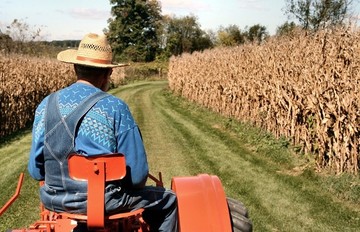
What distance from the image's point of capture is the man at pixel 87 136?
293 centimetres

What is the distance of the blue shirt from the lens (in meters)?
2.92

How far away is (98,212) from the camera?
284 cm

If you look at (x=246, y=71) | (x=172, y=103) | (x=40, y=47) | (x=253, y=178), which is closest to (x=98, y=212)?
(x=253, y=178)

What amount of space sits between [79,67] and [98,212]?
1006 millimetres

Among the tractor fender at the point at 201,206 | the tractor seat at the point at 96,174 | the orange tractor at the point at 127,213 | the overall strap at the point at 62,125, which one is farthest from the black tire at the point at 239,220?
the overall strap at the point at 62,125

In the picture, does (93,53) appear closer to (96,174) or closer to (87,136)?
(87,136)

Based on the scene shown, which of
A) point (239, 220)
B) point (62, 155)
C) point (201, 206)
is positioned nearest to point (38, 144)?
point (62, 155)

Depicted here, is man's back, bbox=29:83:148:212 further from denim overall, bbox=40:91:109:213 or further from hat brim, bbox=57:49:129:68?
hat brim, bbox=57:49:129:68

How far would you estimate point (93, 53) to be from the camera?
125 inches

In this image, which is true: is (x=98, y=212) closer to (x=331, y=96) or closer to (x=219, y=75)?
(x=331, y=96)

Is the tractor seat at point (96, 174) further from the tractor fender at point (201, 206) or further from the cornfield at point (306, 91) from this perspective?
the cornfield at point (306, 91)

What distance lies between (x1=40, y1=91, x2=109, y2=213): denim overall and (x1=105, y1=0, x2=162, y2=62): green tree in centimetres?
5985

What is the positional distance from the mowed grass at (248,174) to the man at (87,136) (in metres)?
3.11

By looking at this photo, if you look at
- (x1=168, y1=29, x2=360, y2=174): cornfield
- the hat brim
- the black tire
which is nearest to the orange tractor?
the black tire
